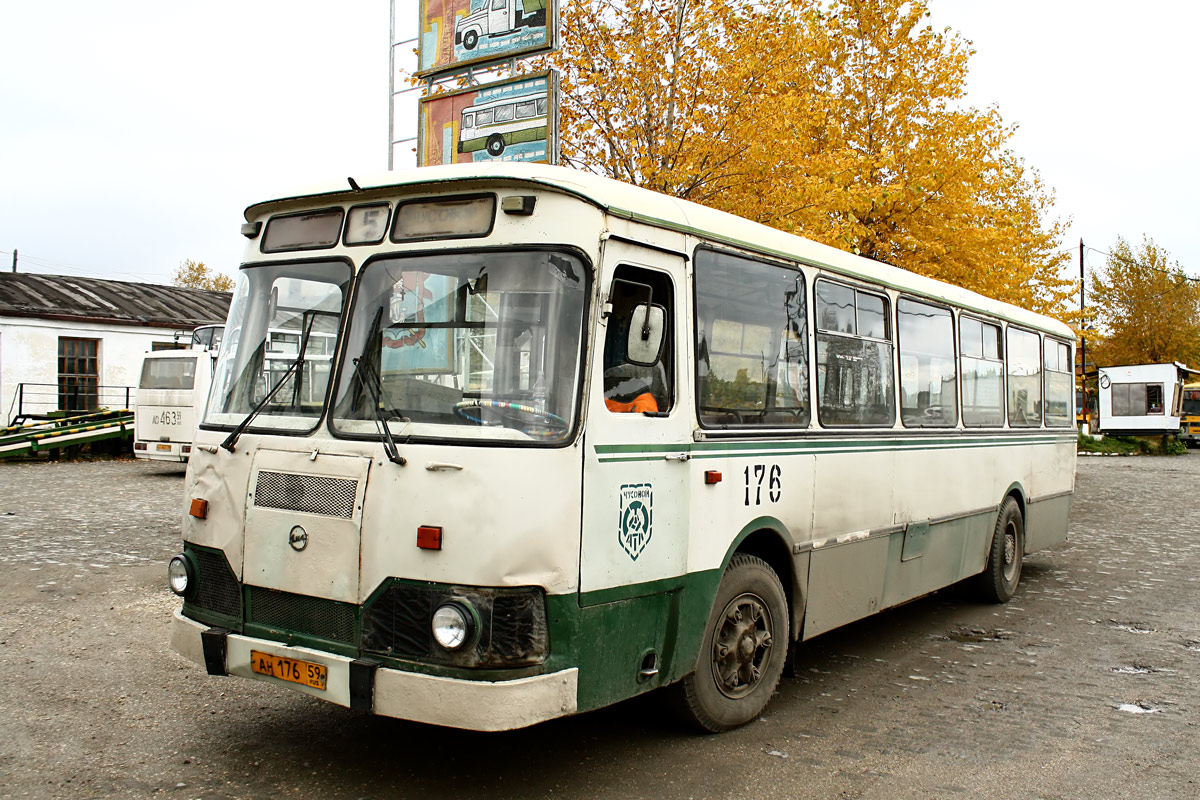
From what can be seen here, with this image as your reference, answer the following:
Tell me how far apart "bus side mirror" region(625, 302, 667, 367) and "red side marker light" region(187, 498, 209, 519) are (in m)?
2.26

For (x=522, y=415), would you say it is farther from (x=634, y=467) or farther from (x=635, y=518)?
(x=635, y=518)

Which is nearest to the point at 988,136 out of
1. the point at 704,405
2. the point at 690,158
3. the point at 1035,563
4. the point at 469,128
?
the point at 690,158

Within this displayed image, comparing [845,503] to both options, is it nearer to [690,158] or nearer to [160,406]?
[690,158]

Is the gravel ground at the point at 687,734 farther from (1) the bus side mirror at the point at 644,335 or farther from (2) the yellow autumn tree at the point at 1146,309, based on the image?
(2) the yellow autumn tree at the point at 1146,309

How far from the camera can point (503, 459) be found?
4.27 m

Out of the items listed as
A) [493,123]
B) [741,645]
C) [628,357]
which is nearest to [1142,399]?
[493,123]

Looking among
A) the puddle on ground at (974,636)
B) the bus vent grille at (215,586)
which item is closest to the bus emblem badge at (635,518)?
the bus vent grille at (215,586)

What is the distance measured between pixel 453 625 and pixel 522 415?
0.94m

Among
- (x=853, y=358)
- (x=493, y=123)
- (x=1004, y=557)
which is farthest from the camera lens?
(x=493, y=123)

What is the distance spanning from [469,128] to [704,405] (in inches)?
320

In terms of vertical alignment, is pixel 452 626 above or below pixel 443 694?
above

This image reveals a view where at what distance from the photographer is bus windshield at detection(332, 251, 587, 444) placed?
174 inches

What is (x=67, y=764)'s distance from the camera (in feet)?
16.0

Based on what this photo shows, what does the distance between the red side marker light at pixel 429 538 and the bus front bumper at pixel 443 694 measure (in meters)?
0.54
